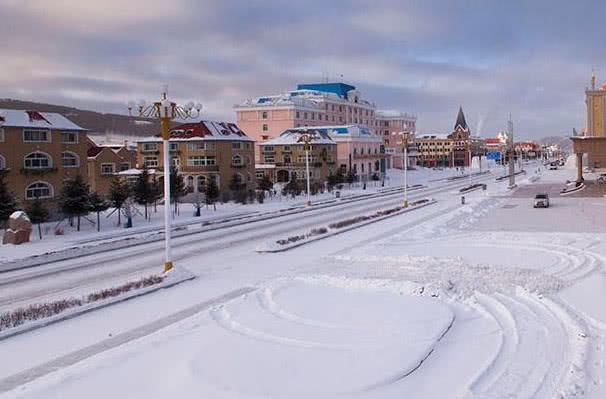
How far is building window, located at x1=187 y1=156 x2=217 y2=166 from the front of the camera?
211 feet

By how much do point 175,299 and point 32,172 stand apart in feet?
104

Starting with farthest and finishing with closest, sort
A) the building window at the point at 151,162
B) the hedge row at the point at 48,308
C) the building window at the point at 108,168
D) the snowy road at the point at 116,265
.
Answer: the building window at the point at 108,168, the building window at the point at 151,162, the snowy road at the point at 116,265, the hedge row at the point at 48,308

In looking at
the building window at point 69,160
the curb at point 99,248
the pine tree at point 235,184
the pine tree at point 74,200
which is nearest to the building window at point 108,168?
the pine tree at point 235,184

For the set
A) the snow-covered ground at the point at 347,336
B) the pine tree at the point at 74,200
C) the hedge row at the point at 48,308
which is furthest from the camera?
the pine tree at the point at 74,200

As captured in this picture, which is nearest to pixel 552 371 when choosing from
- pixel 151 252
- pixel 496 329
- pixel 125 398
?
pixel 496 329

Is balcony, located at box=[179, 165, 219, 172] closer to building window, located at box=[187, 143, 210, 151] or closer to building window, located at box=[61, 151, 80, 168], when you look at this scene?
building window, located at box=[187, 143, 210, 151]

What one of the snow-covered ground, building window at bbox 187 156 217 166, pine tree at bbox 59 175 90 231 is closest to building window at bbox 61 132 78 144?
pine tree at bbox 59 175 90 231

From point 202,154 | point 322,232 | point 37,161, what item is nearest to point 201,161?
point 202,154

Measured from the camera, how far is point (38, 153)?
43.5 meters

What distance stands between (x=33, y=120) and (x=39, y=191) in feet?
18.9

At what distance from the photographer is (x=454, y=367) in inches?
400

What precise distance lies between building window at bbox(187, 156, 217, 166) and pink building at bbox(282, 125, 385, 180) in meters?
26.9

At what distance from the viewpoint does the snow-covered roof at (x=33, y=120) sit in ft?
138

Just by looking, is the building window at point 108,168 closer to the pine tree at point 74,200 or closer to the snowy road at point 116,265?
the pine tree at point 74,200
